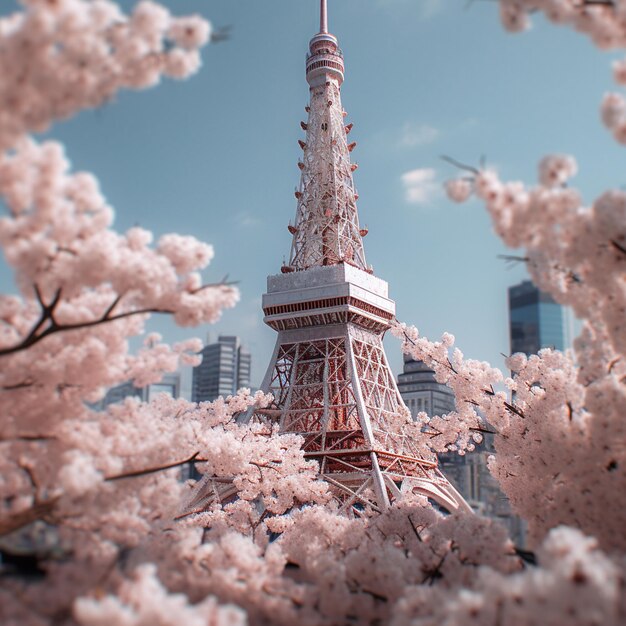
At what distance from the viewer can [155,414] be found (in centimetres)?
1192

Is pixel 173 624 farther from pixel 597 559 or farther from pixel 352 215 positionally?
pixel 352 215

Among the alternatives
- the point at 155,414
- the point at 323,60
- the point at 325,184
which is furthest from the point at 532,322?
the point at 155,414

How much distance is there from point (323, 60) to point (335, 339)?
16499mm

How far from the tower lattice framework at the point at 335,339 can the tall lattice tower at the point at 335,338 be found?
0.05 m

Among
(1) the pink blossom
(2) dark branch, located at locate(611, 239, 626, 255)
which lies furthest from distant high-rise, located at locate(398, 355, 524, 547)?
(2) dark branch, located at locate(611, 239, 626, 255)

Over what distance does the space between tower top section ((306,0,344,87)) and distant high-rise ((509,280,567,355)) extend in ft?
51.8

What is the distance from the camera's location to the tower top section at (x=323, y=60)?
40219 mm

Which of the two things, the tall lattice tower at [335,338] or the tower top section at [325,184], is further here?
the tower top section at [325,184]

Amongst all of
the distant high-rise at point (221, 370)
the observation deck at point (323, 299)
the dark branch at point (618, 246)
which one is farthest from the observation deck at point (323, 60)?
the distant high-rise at point (221, 370)

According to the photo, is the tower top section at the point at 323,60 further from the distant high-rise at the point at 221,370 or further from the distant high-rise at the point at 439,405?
the distant high-rise at the point at 221,370

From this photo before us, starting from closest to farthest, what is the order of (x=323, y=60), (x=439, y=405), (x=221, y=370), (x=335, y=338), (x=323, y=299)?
(x=323, y=299)
(x=335, y=338)
(x=323, y=60)
(x=439, y=405)
(x=221, y=370)

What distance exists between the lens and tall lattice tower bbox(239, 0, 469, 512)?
29516mm

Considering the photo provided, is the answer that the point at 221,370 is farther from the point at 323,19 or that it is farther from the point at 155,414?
the point at 155,414

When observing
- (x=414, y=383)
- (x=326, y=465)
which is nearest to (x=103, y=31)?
(x=326, y=465)
